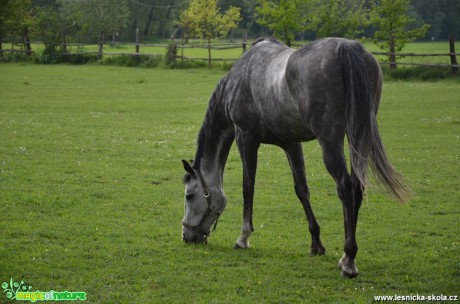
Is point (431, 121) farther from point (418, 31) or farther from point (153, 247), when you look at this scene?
point (418, 31)

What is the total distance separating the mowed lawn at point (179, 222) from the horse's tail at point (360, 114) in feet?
1.41

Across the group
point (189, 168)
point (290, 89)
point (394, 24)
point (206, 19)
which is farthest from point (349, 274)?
point (206, 19)

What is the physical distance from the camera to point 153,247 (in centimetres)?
713

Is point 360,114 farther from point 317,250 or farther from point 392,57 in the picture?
point 392,57

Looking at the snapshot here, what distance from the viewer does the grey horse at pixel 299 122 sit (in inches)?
223

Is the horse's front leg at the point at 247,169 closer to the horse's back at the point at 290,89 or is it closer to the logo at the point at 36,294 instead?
the horse's back at the point at 290,89

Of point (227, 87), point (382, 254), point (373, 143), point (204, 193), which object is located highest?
point (227, 87)

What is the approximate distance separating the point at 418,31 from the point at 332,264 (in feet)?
104

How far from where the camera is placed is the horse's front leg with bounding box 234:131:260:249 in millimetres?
6980

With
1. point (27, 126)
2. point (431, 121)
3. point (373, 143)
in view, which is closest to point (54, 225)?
point (373, 143)

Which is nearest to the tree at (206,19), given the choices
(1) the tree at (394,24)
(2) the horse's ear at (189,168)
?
(1) the tree at (394,24)

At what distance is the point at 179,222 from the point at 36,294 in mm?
3078

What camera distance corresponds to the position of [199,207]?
7297mm

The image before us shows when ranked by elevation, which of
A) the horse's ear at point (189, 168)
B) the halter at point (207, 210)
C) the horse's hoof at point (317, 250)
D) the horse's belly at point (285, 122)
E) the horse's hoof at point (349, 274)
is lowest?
the horse's hoof at point (317, 250)
